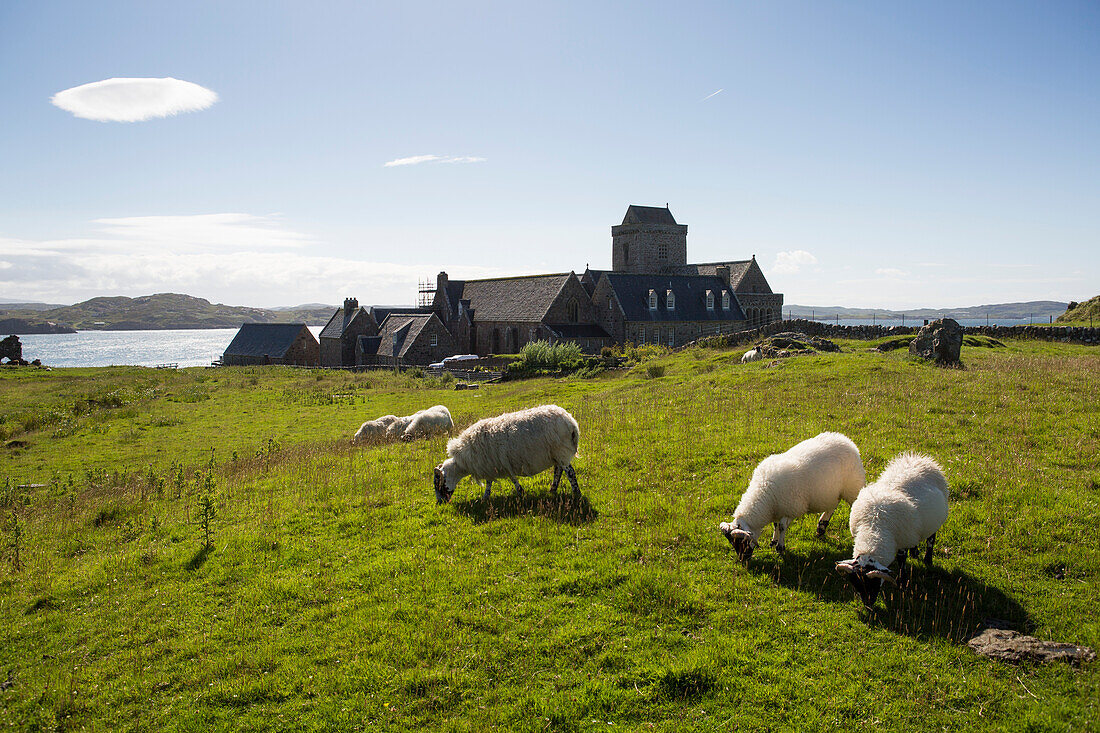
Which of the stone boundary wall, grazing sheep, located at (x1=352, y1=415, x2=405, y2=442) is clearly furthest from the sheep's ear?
the stone boundary wall

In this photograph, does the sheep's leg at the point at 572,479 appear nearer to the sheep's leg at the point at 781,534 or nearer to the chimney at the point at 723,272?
the sheep's leg at the point at 781,534

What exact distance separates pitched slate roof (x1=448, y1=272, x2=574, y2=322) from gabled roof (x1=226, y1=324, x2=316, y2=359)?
20.5m

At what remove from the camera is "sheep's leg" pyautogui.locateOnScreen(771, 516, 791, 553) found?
29.9ft

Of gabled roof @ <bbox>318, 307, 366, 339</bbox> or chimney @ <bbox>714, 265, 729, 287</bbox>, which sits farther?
chimney @ <bbox>714, 265, 729, 287</bbox>

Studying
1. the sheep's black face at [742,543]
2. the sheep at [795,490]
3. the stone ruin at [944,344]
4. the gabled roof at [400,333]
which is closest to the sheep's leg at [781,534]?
the sheep at [795,490]

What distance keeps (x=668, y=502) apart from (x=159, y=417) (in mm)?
28610

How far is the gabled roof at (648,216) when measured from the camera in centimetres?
8225

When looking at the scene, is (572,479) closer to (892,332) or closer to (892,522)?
(892,522)

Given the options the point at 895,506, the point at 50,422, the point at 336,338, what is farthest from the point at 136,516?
the point at 336,338

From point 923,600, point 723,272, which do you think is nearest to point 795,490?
point 923,600

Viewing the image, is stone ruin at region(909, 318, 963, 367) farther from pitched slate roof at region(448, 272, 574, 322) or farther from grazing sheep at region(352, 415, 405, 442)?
pitched slate roof at region(448, 272, 574, 322)

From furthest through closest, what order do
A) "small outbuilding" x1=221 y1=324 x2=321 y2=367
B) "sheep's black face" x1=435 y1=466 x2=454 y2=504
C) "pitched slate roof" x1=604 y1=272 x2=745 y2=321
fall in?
"small outbuilding" x1=221 y1=324 x2=321 y2=367
"pitched slate roof" x1=604 y1=272 x2=745 y2=321
"sheep's black face" x1=435 y1=466 x2=454 y2=504

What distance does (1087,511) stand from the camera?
9305mm

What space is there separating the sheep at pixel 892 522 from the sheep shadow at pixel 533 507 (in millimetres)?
4376
